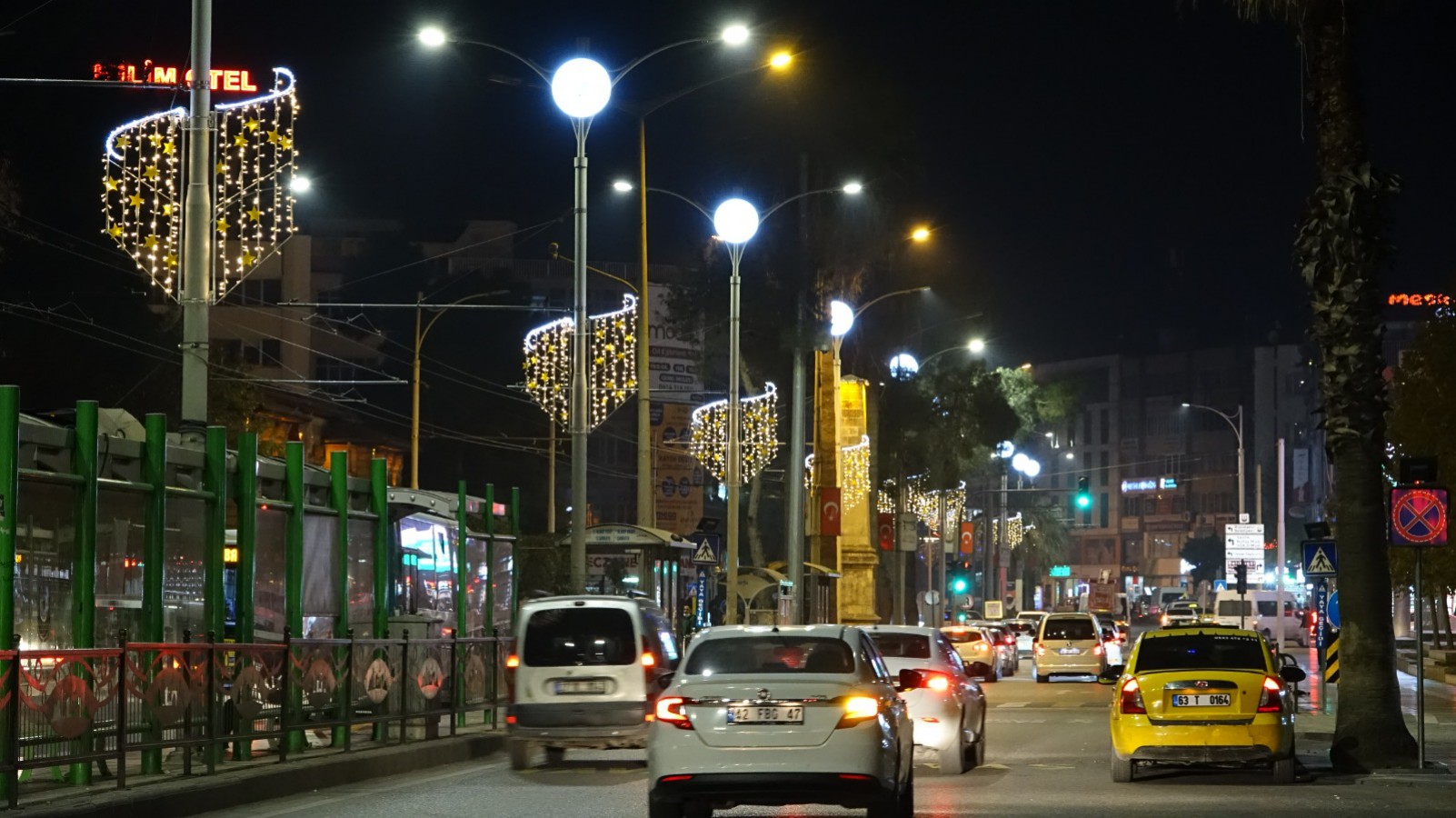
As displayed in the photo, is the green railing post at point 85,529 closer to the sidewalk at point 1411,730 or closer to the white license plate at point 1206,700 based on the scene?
the white license plate at point 1206,700

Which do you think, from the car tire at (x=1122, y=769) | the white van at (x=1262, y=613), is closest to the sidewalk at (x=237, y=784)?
the car tire at (x=1122, y=769)

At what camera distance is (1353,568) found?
2064 centimetres

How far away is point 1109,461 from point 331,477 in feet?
524

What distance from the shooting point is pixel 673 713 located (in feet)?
46.4

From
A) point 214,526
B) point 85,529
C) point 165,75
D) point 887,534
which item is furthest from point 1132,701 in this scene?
point 165,75

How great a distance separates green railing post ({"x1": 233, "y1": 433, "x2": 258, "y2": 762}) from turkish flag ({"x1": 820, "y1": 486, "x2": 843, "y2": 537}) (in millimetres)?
29619

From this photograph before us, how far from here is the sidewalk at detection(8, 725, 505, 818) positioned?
14727 mm

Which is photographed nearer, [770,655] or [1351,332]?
[770,655]

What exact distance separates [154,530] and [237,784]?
9.16 ft

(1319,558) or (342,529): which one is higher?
(342,529)

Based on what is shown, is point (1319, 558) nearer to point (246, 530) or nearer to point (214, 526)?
point (246, 530)

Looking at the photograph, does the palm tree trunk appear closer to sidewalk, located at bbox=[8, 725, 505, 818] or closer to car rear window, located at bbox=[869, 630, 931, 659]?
car rear window, located at bbox=[869, 630, 931, 659]

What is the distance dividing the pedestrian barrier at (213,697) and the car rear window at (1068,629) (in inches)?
976

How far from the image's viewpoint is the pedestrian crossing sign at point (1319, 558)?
3214cm
